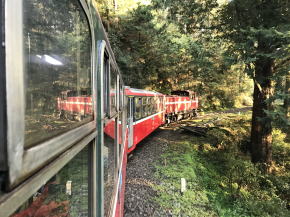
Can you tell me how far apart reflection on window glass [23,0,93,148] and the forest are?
5.88 meters

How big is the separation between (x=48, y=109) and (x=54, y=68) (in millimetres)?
147

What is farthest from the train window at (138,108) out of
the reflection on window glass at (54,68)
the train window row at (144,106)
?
the reflection on window glass at (54,68)

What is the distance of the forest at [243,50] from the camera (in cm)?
675

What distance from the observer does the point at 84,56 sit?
1.19 meters

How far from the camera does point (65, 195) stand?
0.98m

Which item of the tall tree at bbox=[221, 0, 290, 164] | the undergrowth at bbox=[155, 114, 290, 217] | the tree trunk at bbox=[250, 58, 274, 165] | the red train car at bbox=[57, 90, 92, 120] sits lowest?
the undergrowth at bbox=[155, 114, 290, 217]

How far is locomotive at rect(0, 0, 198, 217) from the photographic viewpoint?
48 cm

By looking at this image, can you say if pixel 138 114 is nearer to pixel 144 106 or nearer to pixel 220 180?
pixel 144 106

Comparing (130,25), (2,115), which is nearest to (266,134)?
(130,25)

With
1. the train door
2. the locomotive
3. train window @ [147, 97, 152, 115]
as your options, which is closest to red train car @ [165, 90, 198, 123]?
train window @ [147, 97, 152, 115]

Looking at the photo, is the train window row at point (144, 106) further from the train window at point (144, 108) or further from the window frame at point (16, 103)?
the window frame at point (16, 103)

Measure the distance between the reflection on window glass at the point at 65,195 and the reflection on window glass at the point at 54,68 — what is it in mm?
182

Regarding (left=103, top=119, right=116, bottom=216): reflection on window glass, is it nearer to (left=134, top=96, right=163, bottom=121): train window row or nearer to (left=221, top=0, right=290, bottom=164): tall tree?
(left=221, top=0, right=290, bottom=164): tall tree

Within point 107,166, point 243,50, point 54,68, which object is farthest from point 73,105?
point 243,50
